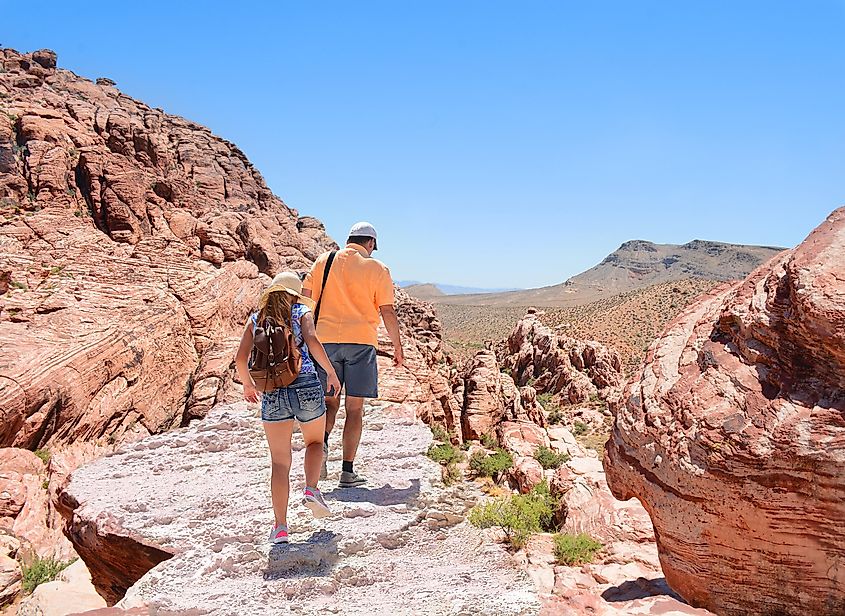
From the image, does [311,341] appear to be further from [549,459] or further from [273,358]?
[549,459]

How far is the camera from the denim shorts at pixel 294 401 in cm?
441

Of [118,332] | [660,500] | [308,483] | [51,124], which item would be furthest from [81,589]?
[51,124]

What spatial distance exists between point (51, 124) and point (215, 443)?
16825mm

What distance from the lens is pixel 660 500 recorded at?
143 inches

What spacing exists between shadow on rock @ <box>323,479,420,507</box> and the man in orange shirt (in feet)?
0.48

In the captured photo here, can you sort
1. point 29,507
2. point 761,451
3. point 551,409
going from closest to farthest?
point 761,451 < point 29,507 < point 551,409

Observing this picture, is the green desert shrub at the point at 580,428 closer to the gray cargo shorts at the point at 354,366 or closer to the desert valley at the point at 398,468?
the desert valley at the point at 398,468

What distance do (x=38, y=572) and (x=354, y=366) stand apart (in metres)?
5.35

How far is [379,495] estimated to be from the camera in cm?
564

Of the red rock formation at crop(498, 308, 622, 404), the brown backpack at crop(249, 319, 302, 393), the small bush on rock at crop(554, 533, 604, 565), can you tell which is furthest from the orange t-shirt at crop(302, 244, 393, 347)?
the red rock formation at crop(498, 308, 622, 404)

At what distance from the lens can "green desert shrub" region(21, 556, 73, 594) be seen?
23.9ft

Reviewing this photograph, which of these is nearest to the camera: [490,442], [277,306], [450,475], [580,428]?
[277,306]

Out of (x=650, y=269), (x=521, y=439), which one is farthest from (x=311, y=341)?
(x=650, y=269)

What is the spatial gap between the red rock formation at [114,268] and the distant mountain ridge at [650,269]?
9618 centimetres
